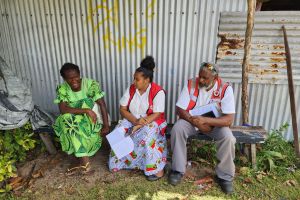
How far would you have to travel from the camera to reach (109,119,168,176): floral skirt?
3.43 meters

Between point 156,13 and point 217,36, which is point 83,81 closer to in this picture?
point 156,13

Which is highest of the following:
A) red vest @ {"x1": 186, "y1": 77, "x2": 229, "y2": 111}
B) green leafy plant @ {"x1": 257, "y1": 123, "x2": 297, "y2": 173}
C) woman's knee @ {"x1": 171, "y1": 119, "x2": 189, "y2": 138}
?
red vest @ {"x1": 186, "y1": 77, "x2": 229, "y2": 111}

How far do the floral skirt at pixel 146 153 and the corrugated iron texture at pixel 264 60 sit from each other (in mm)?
1340

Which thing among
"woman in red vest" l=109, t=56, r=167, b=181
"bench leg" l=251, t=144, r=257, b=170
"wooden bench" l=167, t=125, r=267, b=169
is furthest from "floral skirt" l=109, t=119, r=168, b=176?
Answer: "bench leg" l=251, t=144, r=257, b=170

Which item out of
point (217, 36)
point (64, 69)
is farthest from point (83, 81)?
point (217, 36)

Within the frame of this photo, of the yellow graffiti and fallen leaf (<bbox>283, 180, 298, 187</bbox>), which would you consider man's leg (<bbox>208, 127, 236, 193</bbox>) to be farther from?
the yellow graffiti

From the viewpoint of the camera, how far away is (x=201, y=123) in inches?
131

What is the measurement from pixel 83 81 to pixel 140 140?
1085 mm

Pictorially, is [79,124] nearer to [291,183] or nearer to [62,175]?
[62,175]

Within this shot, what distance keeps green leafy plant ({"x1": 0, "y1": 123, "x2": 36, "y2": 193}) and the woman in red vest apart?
119 centimetres

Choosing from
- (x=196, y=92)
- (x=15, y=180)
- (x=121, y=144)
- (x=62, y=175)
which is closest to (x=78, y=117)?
(x=121, y=144)

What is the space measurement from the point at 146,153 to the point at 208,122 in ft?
2.76

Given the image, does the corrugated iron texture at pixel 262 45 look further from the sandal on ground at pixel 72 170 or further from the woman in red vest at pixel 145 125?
the sandal on ground at pixel 72 170

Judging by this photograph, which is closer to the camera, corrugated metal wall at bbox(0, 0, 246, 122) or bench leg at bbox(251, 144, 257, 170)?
bench leg at bbox(251, 144, 257, 170)
